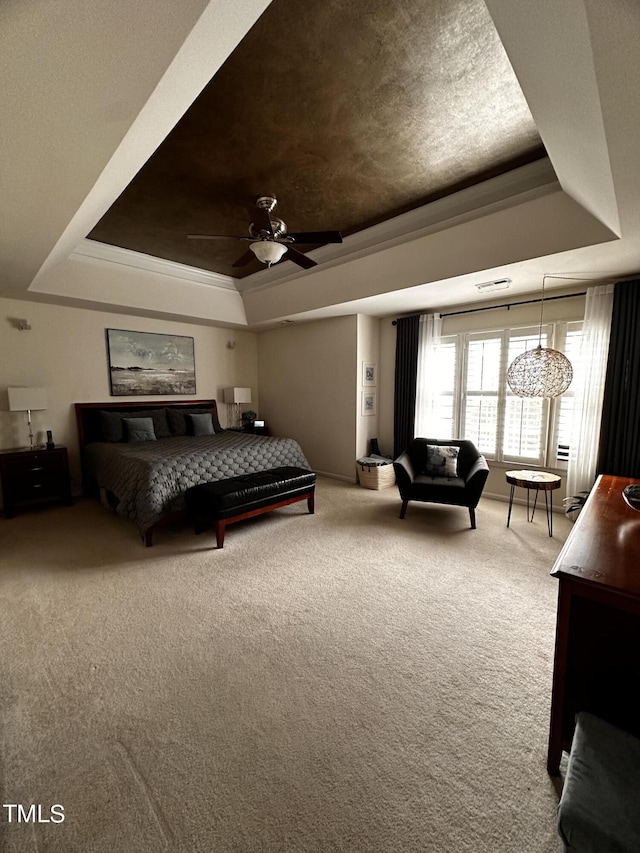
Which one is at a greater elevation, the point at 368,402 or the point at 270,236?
the point at 270,236

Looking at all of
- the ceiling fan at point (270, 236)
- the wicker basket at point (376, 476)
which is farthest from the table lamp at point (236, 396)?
the ceiling fan at point (270, 236)

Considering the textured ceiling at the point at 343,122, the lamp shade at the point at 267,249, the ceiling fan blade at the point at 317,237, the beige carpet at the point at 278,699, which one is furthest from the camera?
the lamp shade at the point at 267,249

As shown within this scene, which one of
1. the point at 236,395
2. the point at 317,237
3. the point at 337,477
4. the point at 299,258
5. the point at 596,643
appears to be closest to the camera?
the point at 596,643

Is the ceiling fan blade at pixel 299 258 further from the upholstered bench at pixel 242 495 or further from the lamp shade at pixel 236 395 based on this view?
the lamp shade at pixel 236 395

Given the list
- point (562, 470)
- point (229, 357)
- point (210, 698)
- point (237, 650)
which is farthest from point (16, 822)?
point (229, 357)

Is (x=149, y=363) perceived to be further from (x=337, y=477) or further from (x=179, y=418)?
(x=337, y=477)

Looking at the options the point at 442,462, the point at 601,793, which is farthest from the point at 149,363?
the point at 601,793

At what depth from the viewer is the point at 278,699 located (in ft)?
5.47

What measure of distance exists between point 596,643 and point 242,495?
2.70m

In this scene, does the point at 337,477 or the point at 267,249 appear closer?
the point at 267,249

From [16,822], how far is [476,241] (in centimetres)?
440

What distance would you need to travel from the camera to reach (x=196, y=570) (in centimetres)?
285

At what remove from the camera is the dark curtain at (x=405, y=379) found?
16.8 feet

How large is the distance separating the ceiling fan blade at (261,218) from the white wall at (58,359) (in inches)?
132
